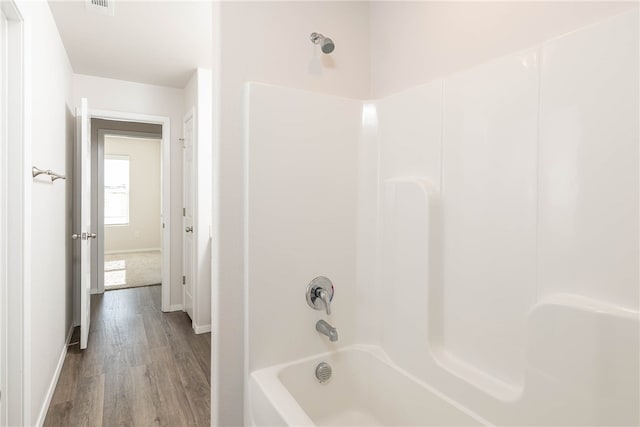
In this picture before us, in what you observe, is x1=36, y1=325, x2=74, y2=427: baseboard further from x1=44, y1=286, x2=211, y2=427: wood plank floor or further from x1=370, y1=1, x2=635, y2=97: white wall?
x1=370, y1=1, x2=635, y2=97: white wall

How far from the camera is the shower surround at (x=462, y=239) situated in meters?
0.94

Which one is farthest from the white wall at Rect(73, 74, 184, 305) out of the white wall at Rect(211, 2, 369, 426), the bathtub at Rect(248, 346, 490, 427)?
the bathtub at Rect(248, 346, 490, 427)

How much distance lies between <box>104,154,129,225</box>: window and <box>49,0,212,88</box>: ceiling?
439 centimetres

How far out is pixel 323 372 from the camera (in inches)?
62.4

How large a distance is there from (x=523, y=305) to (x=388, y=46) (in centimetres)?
129

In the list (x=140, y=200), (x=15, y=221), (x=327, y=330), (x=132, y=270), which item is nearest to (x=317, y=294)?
(x=327, y=330)

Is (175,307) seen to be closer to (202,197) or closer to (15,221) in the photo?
(202,197)

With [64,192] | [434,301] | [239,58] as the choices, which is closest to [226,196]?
[239,58]

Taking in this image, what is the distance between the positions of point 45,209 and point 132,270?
167 inches

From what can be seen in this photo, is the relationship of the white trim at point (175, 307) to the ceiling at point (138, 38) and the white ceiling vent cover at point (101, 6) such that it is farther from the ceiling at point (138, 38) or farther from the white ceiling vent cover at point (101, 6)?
the white ceiling vent cover at point (101, 6)

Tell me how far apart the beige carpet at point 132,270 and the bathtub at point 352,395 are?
13.8 feet

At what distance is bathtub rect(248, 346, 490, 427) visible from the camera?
1288 mm

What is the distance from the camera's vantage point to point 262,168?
1.49 meters

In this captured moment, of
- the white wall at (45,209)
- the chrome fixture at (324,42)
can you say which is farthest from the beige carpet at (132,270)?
the chrome fixture at (324,42)
